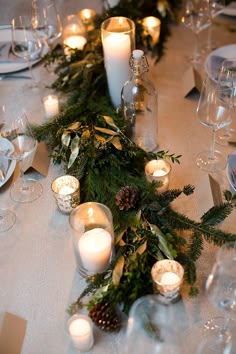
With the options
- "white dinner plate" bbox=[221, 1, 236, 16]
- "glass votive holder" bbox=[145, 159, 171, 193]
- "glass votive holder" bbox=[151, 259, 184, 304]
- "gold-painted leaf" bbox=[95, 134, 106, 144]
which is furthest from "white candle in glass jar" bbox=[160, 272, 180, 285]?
"white dinner plate" bbox=[221, 1, 236, 16]

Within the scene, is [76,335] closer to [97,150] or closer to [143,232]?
[143,232]

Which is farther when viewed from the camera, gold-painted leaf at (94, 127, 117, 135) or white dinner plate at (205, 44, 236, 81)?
white dinner plate at (205, 44, 236, 81)

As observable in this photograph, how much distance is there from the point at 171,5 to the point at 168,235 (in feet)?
3.53

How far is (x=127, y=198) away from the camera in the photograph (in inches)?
34.9

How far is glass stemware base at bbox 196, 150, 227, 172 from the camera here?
1.07 metres

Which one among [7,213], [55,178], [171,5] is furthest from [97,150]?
[171,5]

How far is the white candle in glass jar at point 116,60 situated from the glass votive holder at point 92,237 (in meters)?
0.48

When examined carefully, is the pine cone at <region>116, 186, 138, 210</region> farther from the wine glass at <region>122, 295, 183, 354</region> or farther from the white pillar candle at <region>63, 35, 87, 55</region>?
the white pillar candle at <region>63, 35, 87, 55</region>

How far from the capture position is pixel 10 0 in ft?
5.91

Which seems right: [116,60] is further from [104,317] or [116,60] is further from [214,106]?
[104,317]

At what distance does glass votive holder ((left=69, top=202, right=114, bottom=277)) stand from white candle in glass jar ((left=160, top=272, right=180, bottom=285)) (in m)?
0.11

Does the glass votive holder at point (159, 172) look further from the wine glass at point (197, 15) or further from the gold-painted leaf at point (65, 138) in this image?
the wine glass at point (197, 15)

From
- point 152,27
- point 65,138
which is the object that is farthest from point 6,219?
point 152,27

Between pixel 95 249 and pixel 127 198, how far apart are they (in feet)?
0.43
